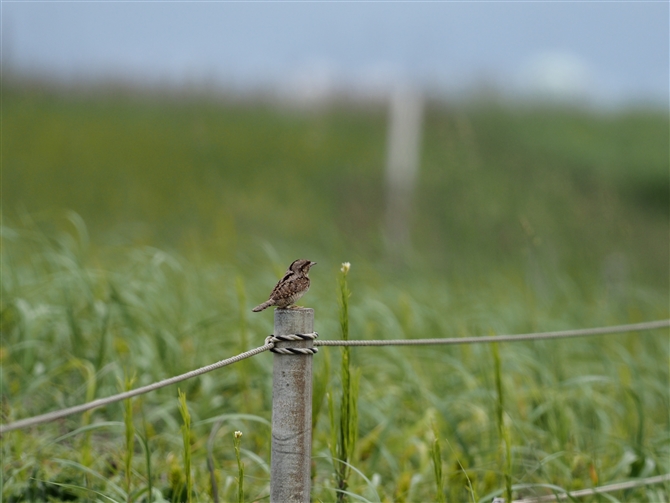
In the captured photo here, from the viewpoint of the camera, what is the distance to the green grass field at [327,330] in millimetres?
1863

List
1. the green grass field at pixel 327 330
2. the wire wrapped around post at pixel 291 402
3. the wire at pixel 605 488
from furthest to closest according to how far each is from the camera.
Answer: the green grass field at pixel 327 330 < the wire at pixel 605 488 < the wire wrapped around post at pixel 291 402

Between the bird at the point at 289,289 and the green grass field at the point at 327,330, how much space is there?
0.25 metres

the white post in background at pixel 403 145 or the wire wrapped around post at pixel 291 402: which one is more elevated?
the white post in background at pixel 403 145

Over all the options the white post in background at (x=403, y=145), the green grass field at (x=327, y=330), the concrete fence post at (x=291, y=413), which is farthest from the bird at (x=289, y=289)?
the white post in background at (x=403, y=145)

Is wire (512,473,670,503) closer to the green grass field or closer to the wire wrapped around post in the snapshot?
the green grass field

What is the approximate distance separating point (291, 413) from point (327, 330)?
1.48 meters

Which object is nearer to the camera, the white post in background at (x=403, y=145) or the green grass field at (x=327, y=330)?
the green grass field at (x=327, y=330)

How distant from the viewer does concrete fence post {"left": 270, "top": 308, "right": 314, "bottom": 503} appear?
4.01 feet

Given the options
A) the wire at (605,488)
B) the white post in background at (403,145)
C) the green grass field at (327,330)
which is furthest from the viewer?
the white post in background at (403,145)

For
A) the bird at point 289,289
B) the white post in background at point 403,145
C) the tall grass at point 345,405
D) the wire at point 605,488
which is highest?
the white post in background at point 403,145

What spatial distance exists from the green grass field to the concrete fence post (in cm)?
14

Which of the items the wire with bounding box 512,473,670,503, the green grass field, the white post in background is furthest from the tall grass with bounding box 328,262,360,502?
the white post in background

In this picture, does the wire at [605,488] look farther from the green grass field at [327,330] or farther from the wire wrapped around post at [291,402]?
the wire wrapped around post at [291,402]

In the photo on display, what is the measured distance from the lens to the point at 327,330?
271 cm
